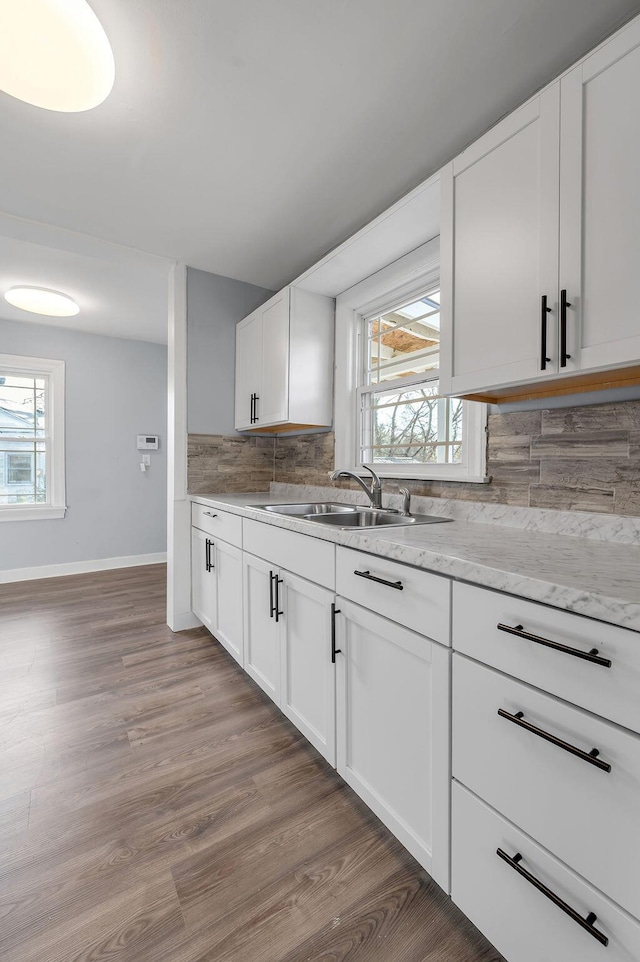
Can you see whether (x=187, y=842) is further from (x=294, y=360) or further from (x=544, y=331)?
(x=294, y=360)

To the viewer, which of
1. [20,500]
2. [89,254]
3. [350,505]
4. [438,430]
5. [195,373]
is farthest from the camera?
[20,500]

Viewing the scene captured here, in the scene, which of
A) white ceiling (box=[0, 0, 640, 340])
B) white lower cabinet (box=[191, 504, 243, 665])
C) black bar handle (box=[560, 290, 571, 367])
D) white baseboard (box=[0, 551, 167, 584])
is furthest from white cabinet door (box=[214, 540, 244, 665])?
white baseboard (box=[0, 551, 167, 584])

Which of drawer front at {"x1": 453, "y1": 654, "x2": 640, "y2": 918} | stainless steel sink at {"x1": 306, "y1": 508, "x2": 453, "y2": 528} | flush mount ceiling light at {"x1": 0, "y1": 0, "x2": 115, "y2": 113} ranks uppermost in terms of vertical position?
flush mount ceiling light at {"x1": 0, "y1": 0, "x2": 115, "y2": 113}

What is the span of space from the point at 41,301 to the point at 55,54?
8.09ft

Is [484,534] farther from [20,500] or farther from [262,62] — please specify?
[20,500]

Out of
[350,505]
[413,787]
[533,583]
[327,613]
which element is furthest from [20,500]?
[533,583]

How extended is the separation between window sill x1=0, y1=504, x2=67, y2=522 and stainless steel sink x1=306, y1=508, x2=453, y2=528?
11.4ft

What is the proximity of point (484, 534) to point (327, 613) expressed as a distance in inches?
23.5

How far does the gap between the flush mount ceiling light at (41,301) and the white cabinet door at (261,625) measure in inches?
109

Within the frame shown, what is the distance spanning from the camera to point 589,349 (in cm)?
111

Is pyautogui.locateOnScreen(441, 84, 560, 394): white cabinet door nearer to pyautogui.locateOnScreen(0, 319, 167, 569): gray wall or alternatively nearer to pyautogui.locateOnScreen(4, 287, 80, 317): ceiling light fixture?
pyautogui.locateOnScreen(4, 287, 80, 317): ceiling light fixture

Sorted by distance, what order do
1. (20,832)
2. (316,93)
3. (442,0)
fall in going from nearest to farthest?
1. (442,0)
2. (20,832)
3. (316,93)

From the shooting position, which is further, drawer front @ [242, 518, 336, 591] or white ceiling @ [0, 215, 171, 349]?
white ceiling @ [0, 215, 171, 349]

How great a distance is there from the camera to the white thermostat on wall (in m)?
4.81
